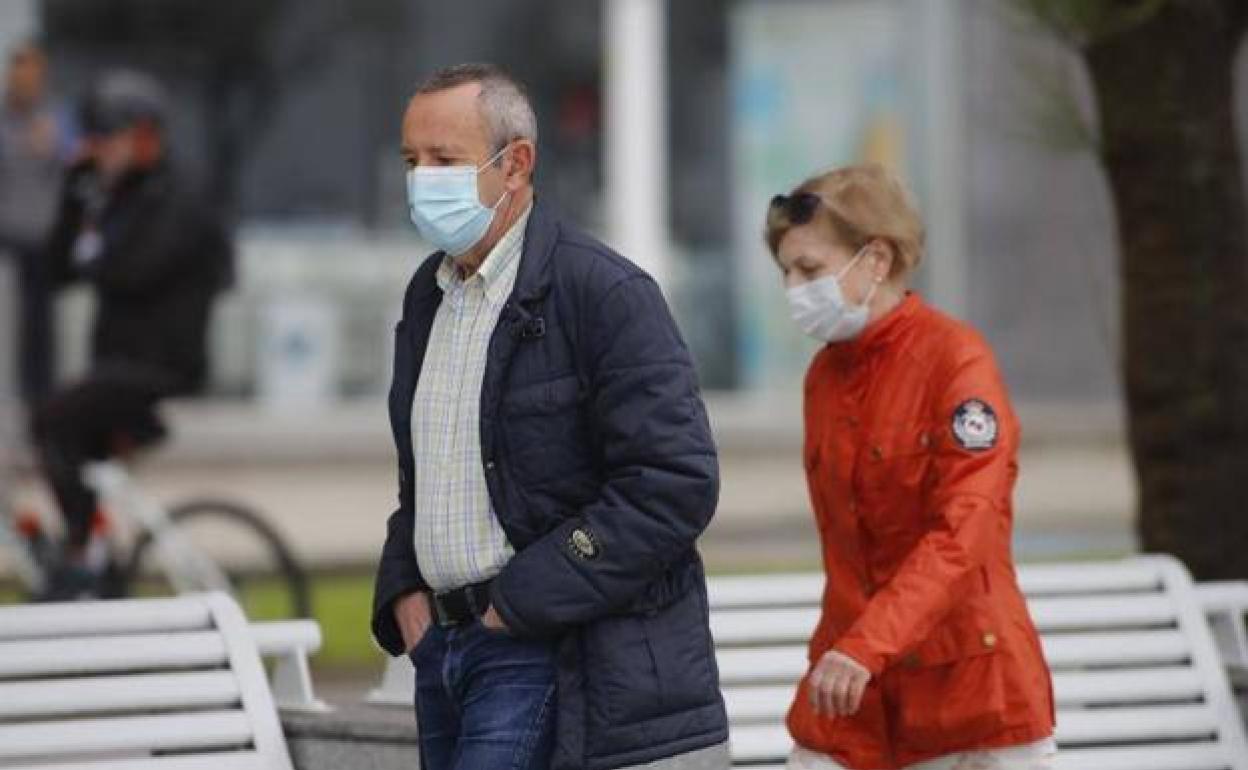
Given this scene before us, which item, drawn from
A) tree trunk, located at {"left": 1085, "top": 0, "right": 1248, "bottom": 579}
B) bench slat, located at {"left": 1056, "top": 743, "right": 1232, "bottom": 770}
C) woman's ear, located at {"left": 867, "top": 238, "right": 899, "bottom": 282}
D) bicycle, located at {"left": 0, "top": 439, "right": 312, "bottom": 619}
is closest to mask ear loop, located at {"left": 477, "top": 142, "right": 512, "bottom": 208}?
woman's ear, located at {"left": 867, "top": 238, "right": 899, "bottom": 282}

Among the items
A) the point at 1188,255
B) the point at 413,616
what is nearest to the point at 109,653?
the point at 413,616

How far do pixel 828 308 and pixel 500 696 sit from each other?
3.09 ft

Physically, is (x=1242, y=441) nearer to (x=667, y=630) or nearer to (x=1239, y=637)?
(x=1239, y=637)

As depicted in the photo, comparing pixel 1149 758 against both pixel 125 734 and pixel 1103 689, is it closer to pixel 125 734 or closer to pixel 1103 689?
pixel 1103 689

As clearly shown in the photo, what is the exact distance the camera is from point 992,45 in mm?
20062

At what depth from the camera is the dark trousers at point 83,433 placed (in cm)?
1096

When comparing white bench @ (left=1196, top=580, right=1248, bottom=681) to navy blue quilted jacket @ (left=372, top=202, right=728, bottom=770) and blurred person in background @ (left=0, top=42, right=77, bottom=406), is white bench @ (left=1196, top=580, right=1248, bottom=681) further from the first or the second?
blurred person in background @ (left=0, top=42, right=77, bottom=406)

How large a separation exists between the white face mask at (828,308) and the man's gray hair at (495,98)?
0.67 metres

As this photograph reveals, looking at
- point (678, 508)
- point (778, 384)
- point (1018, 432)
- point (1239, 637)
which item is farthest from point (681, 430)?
point (778, 384)

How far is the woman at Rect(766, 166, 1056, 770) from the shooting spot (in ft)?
18.0

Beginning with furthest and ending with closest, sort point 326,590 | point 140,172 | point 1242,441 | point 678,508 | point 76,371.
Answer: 1. point 76,371
2. point 326,590
3. point 140,172
4. point 1242,441
5. point 678,508

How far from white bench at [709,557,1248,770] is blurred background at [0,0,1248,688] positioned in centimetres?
980

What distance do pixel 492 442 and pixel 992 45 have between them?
15.4 m

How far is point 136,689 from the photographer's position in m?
6.24
